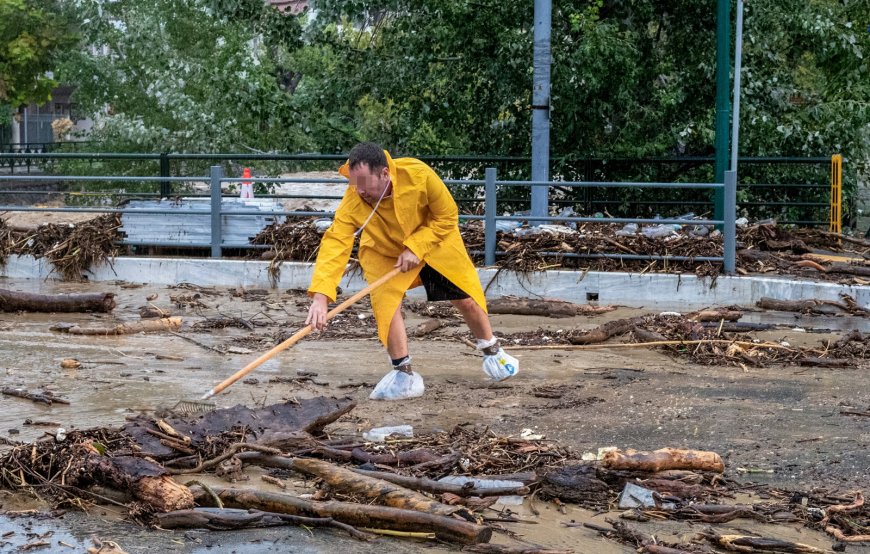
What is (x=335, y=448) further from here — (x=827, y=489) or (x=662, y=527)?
(x=827, y=489)

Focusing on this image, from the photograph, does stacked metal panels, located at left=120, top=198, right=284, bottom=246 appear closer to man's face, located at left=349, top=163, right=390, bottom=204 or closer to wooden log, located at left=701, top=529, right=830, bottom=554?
man's face, located at left=349, top=163, right=390, bottom=204

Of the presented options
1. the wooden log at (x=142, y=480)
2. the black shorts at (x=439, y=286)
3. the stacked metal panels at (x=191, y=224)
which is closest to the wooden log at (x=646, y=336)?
the black shorts at (x=439, y=286)

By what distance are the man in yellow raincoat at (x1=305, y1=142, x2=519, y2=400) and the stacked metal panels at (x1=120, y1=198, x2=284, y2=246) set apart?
7086 millimetres

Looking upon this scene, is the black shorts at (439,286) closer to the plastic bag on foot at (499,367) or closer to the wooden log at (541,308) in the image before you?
the plastic bag on foot at (499,367)

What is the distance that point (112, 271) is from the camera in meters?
14.1

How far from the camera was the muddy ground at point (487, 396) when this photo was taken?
4992 millimetres

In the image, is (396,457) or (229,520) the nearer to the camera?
(229,520)

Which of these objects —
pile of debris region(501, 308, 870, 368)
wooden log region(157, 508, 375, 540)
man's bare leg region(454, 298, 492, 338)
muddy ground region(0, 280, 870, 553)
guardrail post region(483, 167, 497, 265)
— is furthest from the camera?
guardrail post region(483, 167, 497, 265)

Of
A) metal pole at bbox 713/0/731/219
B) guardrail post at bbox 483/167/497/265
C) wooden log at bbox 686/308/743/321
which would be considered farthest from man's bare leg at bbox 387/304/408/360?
metal pole at bbox 713/0/731/219

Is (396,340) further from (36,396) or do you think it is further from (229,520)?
(229,520)

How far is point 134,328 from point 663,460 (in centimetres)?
589

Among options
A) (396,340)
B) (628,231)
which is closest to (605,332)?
(396,340)

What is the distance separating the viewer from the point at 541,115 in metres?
14.4

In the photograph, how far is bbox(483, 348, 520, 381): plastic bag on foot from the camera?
7895 mm
